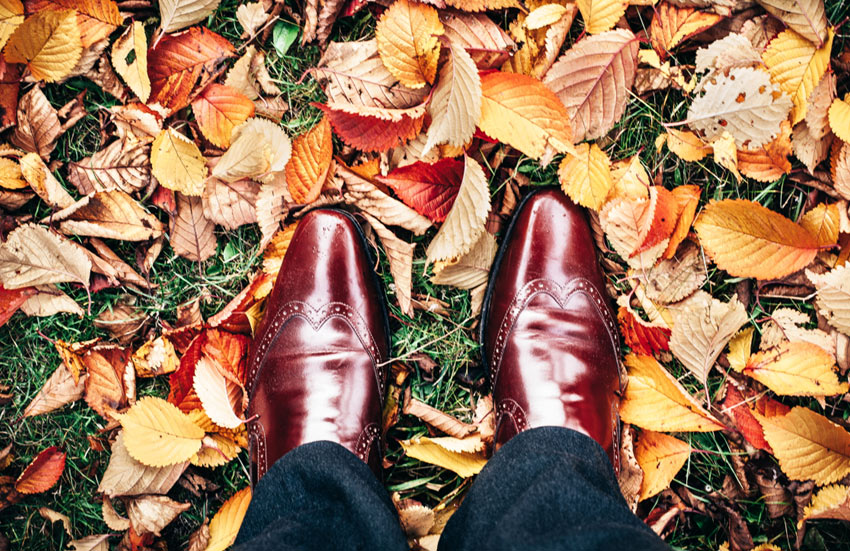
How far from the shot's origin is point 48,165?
4.28 ft

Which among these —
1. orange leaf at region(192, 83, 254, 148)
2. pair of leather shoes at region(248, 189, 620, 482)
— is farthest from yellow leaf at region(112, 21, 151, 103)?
pair of leather shoes at region(248, 189, 620, 482)

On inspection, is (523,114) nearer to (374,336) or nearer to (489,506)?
(374,336)

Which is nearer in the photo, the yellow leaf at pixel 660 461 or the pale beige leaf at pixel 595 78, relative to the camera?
the pale beige leaf at pixel 595 78

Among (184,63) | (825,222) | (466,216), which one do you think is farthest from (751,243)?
(184,63)

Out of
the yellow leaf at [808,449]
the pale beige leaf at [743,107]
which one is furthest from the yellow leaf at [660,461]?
the pale beige leaf at [743,107]

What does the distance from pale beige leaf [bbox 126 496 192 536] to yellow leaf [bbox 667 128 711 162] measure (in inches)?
56.9

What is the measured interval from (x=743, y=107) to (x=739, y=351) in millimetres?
553

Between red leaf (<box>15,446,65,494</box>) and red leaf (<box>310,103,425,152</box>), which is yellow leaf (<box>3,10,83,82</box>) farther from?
red leaf (<box>15,446,65,494</box>)

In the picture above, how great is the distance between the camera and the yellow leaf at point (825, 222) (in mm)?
1201

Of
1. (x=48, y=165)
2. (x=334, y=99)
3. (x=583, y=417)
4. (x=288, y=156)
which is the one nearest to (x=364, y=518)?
(x=583, y=417)

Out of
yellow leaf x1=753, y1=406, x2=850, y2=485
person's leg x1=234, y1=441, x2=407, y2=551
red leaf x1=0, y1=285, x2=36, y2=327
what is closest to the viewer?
person's leg x1=234, y1=441, x2=407, y2=551

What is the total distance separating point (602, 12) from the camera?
1.13 metres

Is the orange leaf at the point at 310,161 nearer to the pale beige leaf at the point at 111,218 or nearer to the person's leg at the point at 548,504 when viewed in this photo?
the pale beige leaf at the point at 111,218

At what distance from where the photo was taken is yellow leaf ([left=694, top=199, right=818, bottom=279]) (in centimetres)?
118
